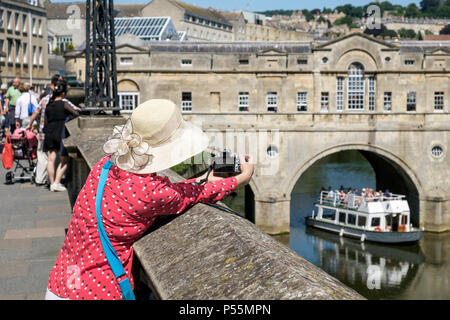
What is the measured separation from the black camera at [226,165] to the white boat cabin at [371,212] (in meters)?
31.9

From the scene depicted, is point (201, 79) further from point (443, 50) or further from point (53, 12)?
point (53, 12)

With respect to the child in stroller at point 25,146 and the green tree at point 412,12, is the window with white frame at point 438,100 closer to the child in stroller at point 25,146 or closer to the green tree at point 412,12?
the child in stroller at point 25,146

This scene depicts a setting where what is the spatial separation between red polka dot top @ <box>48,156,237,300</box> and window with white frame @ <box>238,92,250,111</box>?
36670mm

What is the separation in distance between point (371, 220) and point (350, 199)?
191 cm

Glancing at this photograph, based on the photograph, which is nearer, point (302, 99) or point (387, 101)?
point (302, 99)

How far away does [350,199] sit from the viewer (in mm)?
37094

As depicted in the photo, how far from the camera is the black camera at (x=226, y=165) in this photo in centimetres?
403

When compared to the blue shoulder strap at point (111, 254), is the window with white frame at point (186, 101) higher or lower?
higher

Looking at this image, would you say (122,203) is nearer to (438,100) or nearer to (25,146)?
(25,146)

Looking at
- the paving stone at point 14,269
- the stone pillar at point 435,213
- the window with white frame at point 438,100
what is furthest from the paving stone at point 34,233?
the window with white frame at point 438,100

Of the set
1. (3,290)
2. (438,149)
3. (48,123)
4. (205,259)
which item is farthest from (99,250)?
(438,149)

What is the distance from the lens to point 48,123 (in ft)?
32.7

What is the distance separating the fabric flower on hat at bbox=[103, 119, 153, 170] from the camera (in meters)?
3.34

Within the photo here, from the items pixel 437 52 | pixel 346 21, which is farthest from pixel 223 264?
pixel 346 21
